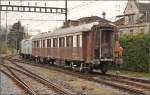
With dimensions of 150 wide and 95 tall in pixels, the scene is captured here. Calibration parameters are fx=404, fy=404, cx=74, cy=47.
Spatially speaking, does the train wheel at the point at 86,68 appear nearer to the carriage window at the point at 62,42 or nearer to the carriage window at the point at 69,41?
the carriage window at the point at 69,41

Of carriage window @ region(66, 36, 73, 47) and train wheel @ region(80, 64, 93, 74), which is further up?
carriage window @ region(66, 36, 73, 47)

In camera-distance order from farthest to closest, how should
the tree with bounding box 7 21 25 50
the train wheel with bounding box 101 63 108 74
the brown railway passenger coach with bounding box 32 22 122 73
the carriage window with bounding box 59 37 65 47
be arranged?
the tree with bounding box 7 21 25 50, the carriage window with bounding box 59 37 65 47, the train wheel with bounding box 101 63 108 74, the brown railway passenger coach with bounding box 32 22 122 73

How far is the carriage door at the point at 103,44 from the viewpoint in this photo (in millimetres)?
24406

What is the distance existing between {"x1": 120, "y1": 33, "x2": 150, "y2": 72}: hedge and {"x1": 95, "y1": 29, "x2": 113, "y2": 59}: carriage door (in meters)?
2.66

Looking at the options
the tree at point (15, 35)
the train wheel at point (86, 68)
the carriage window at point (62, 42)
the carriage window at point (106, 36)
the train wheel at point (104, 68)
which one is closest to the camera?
the carriage window at point (106, 36)

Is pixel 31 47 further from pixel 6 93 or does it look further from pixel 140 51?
pixel 6 93

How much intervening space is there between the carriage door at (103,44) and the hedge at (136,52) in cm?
266

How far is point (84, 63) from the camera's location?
25328 millimetres

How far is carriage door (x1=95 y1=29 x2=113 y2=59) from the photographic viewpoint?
24.4 metres

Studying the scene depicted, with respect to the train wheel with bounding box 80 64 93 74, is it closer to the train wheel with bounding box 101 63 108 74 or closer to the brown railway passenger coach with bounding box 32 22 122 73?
the brown railway passenger coach with bounding box 32 22 122 73

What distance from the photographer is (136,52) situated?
2731 centimetres

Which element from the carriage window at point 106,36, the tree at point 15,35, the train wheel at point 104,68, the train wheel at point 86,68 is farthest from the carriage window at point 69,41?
the tree at point 15,35

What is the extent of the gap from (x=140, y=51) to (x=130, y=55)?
1.32 metres

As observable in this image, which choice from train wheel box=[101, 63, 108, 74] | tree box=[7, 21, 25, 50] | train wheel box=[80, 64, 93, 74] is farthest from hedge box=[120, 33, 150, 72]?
tree box=[7, 21, 25, 50]
